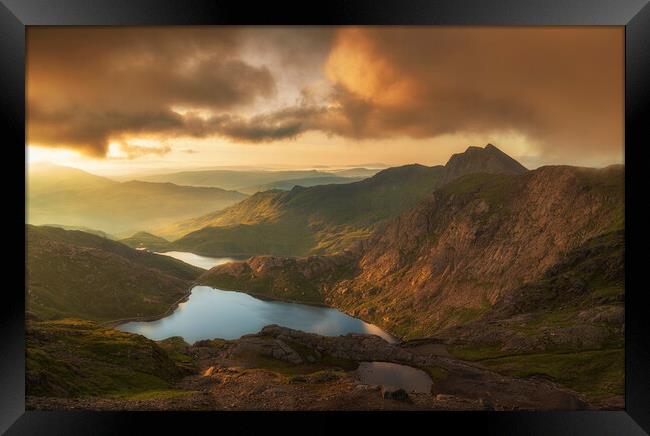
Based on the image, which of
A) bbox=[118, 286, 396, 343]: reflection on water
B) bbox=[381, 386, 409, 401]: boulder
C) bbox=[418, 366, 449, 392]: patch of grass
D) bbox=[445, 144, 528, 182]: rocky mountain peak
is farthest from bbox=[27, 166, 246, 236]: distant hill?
bbox=[418, 366, 449, 392]: patch of grass

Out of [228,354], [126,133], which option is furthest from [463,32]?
[228,354]

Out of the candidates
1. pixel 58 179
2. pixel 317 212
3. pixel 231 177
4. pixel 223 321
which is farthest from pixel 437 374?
pixel 58 179

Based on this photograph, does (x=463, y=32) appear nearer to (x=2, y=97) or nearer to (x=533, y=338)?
(x=2, y=97)

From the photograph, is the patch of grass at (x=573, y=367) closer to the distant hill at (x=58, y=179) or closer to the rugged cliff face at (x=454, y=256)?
the rugged cliff face at (x=454, y=256)

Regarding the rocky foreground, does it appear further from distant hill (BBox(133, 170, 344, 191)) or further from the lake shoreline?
distant hill (BBox(133, 170, 344, 191))

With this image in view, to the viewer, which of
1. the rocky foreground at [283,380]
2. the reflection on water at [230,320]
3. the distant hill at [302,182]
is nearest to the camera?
the rocky foreground at [283,380]

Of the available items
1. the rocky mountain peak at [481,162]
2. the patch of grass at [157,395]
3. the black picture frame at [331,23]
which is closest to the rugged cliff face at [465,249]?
the rocky mountain peak at [481,162]
